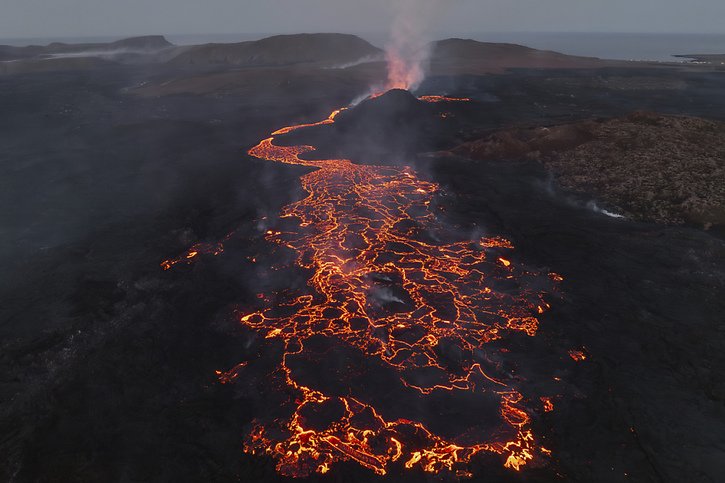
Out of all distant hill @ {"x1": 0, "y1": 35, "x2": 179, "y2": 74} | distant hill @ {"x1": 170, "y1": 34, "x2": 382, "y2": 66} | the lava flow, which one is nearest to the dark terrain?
the lava flow

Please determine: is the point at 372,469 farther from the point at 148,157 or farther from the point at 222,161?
the point at 148,157

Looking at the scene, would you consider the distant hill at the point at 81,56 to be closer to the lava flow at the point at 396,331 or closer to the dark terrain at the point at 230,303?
the dark terrain at the point at 230,303

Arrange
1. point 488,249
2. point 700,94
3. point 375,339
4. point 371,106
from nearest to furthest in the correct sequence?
1. point 375,339
2. point 488,249
3. point 371,106
4. point 700,94

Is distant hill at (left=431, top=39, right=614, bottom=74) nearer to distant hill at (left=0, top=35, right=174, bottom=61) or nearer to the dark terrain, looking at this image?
the dark terrain

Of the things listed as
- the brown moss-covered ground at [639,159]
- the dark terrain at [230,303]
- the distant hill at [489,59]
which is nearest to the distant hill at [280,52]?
the distant hill at [489,59]

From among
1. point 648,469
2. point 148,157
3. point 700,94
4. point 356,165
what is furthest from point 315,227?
point 700,94

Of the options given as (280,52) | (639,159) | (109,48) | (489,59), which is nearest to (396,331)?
(639,159)
